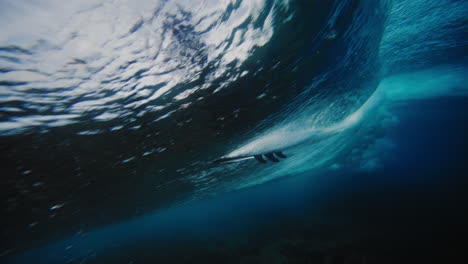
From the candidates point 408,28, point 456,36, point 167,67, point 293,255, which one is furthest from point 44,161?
point 456,36

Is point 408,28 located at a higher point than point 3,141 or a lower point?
lower

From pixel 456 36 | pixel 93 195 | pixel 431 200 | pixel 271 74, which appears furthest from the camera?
pixel 431 200

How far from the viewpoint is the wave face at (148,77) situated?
3.76 m

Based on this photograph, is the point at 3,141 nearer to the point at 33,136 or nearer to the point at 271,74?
the point at 33,136

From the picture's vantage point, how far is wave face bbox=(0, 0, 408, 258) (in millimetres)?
3756

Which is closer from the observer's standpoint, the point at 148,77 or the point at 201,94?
the point at 148,77

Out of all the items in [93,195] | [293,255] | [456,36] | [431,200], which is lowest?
[431,200]

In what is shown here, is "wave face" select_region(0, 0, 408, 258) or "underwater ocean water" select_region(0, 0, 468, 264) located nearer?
"wave face" select_region(0, 0, 408, 258)

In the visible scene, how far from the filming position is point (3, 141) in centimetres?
578

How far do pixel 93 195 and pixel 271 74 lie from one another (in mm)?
15069

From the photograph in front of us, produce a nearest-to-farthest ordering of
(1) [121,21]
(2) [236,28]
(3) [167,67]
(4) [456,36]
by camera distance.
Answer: (1) [121,21] → (2) [236,28] → (3) [167,67] → (4) [456,36]

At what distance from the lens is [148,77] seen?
5457mm

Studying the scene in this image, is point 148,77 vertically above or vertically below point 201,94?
above

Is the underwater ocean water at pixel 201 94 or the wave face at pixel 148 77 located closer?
the wave face at pixel 148 77
